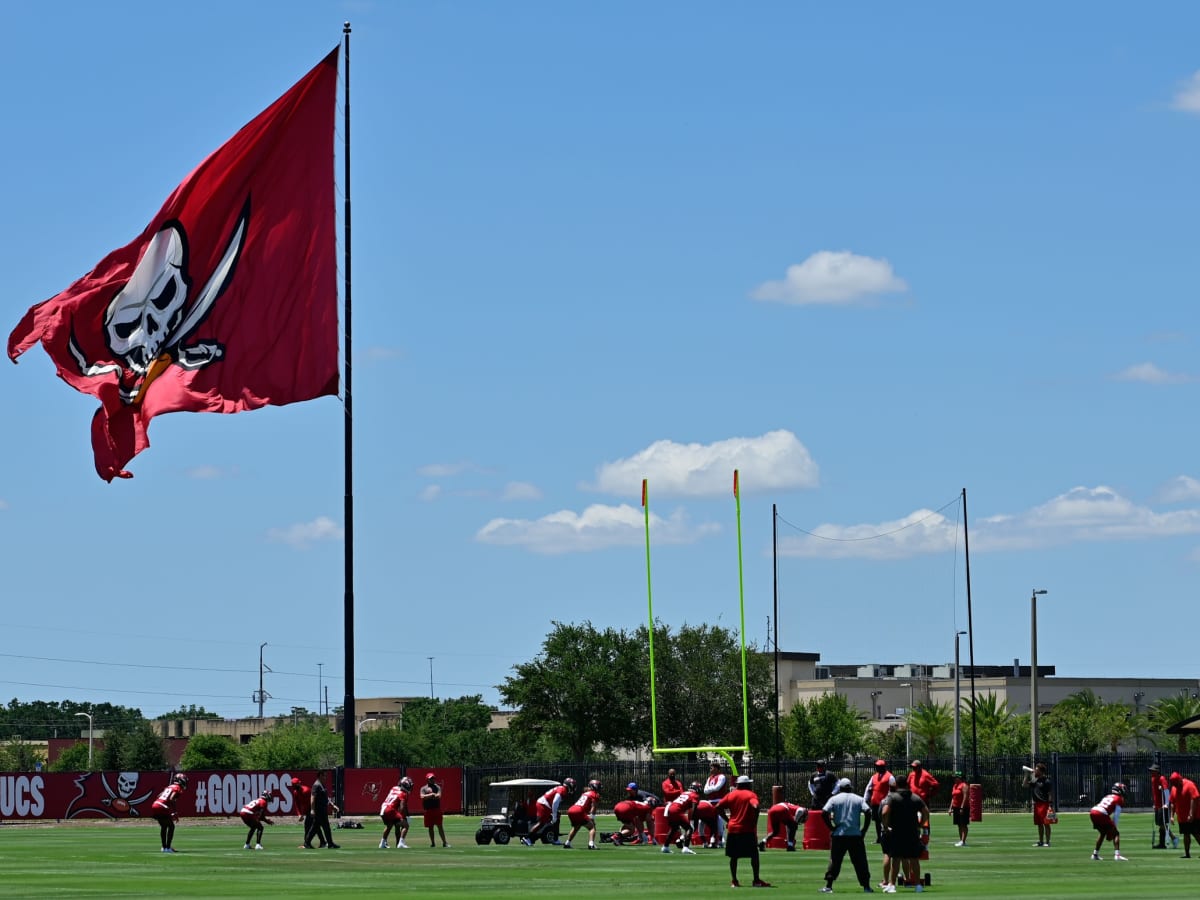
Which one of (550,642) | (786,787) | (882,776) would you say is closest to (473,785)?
(786,787)

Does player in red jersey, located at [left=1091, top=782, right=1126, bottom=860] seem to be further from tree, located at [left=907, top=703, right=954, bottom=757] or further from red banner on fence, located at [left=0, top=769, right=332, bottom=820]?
tree, located at [left=907, top=703, right=954, bottom=757]

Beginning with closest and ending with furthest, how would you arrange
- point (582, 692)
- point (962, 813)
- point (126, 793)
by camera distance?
point (962, 813) → point (126, 793) → point (582, 692)

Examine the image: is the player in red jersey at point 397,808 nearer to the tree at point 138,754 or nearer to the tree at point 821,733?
the tree at point 821,733

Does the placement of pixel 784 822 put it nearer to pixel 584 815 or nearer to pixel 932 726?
pixel 584 815

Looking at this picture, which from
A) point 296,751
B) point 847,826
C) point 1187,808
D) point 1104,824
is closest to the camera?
point 847,826

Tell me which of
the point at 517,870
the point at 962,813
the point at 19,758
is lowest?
the point at 19,758

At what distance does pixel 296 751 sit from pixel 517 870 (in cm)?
10898

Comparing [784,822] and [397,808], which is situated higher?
[397,808]

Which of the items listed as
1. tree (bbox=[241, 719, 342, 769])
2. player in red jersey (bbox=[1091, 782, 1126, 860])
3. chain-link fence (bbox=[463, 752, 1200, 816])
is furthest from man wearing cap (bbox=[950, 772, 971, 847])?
tree (bbox=[241, 719, 342, 769])

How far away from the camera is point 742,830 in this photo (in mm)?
31688

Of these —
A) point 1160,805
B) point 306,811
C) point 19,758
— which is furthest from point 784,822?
point 19,758

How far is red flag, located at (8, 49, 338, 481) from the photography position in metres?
42.9

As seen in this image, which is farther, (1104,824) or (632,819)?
(632,819)

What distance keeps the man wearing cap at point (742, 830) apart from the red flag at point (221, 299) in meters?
15.8
